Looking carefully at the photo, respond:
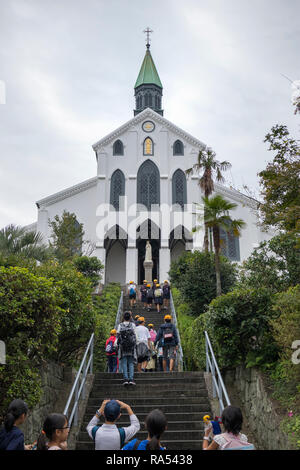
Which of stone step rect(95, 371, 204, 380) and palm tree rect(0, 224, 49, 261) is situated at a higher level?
palm tree rect(0, 224, 49, 261)

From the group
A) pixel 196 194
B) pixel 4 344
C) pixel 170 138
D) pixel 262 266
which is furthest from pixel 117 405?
pixel 170 138

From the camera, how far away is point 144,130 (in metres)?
33.6

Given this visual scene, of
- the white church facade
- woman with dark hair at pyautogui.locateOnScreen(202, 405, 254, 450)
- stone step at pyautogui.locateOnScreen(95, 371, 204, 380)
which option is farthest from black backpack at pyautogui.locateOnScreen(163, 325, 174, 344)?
the white church facade

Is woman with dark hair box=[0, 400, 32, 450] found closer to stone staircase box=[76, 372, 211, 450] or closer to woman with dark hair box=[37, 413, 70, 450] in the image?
woman with dark hair box=[37, 413, 70, 450]

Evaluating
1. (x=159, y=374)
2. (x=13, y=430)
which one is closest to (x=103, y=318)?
(x=159, y=374)

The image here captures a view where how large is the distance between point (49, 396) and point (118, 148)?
26604 mm

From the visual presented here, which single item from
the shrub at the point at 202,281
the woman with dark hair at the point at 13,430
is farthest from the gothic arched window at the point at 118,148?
the woman with dark hair at the point at 13,430

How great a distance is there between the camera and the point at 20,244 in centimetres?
1237

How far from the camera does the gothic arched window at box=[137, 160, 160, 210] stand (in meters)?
31.8

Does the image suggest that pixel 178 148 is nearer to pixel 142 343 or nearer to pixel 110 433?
pixel 142 343

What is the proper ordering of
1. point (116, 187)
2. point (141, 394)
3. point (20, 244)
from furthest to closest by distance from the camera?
point (116, 187), point (20, 244), point (141, 394)

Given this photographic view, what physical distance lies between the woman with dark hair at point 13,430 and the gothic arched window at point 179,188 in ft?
91.3

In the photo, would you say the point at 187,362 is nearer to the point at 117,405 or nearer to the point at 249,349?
the point at 249,349

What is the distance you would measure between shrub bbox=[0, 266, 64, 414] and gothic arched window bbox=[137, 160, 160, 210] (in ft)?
80.1
